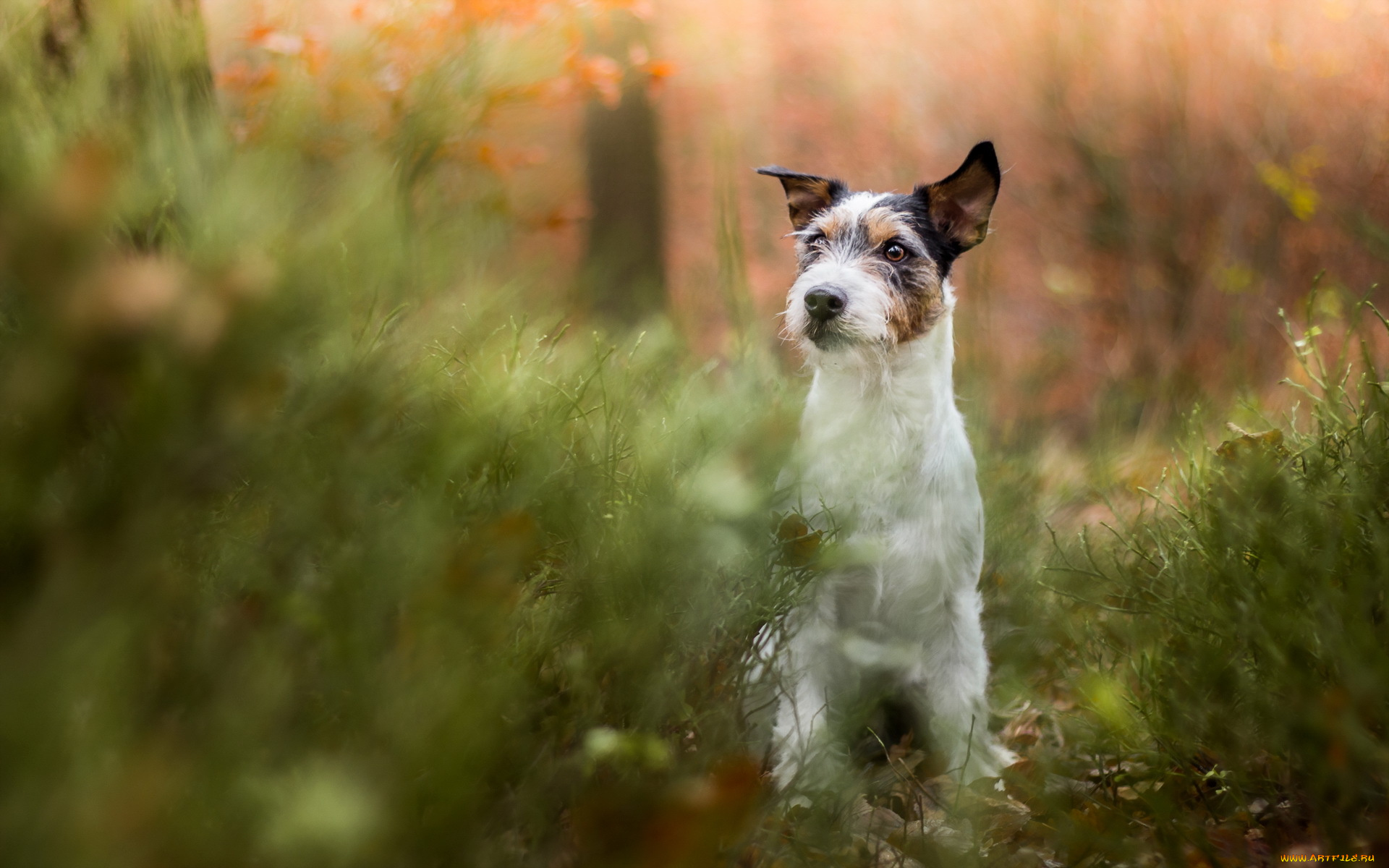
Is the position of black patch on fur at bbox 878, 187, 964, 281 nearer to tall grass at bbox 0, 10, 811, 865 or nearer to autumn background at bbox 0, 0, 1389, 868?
autumn background at bbox 0, 0, 1389, 868

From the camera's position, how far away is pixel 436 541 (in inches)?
62.7

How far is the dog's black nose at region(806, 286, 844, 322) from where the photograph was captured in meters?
3.21

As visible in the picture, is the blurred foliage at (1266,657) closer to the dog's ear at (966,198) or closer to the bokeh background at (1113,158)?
the dog's ear at (966,198)

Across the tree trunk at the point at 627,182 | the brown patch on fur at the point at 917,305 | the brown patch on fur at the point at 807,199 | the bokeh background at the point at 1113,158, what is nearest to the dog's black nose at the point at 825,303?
the brown patch on fur at the point at 917,305

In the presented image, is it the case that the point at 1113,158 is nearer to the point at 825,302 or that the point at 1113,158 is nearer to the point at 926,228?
the point at 926,228

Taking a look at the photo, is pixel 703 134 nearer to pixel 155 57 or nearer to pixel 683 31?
pixel 683 31

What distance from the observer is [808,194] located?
12.9 ft

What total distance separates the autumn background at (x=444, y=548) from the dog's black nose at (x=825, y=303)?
45cm

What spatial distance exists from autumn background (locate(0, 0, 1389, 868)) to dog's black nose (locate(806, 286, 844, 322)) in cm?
45

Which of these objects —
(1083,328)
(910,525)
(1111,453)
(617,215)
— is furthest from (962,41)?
(910,525)

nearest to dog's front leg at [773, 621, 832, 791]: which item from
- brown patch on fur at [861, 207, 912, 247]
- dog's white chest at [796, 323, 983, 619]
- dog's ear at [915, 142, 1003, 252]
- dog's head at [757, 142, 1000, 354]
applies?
dog's white chest at [796, 323, 983, 619]

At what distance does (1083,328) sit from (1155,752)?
30.2 ft

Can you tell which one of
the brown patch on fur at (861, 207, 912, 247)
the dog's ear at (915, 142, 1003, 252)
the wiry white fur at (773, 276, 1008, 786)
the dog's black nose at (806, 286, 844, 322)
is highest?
the dog's ear at (915, 142, 1003, 252)

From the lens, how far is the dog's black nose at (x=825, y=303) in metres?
3.21
